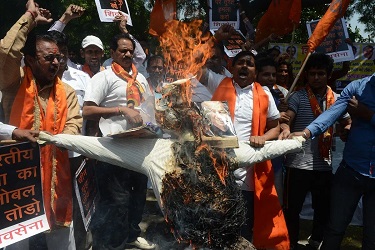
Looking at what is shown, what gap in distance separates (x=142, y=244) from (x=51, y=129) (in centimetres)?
204

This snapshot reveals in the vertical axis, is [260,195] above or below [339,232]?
above

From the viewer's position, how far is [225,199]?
2.76 m

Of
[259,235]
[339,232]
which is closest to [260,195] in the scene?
[259,235]

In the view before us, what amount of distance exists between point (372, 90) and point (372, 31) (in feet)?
32.8

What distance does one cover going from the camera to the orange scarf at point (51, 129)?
306cm

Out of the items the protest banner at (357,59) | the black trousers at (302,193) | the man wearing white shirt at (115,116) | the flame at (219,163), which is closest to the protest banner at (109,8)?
the man wearing white shirt at (115,116)

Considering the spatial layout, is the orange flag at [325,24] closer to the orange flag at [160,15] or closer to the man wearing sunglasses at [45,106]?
the orange flag at [160,15]

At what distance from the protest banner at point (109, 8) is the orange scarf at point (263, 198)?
7.64ft

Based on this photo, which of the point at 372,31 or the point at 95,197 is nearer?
the point at 95,197

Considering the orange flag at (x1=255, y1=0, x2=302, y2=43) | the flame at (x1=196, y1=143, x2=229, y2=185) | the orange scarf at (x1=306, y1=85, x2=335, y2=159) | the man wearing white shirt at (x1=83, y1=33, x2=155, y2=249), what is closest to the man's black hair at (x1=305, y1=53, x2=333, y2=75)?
the orange scarf at (x1=306, y1=85, x2=335, y2=159)

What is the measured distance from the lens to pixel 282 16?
5746 mm

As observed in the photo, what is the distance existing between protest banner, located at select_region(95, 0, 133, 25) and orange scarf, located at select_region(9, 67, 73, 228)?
230 cm

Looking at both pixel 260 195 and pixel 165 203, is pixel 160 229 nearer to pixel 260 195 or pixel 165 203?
pixel 260 195

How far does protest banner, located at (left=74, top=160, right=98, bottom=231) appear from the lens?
3.16 meters
